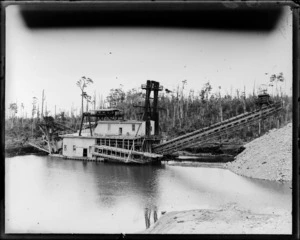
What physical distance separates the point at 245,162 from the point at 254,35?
1.57 meters

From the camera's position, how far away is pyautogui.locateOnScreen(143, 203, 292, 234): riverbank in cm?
348

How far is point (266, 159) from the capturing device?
12.5ft

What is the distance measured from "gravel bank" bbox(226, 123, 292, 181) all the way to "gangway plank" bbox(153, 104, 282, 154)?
263 mm

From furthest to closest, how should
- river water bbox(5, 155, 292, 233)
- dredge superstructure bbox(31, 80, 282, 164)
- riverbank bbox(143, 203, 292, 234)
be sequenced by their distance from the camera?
dredge superstructure bbox(31, 80, 282, 164) < river water bbox(5, 155, 292, 233) < riverbank bbox(143, 203, 292, 234)

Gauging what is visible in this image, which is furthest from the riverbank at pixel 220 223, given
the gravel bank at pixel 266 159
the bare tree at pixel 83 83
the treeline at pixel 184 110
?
the bare tree at pixel 83 83

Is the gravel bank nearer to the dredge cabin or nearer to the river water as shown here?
the river water

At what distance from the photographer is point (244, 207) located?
3689mm

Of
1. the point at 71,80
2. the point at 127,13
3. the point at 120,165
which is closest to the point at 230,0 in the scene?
the point at 127,13

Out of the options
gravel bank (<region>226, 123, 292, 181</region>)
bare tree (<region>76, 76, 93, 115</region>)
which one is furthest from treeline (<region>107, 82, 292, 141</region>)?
bare tree (<region>76, 76, 93, 115</region>)

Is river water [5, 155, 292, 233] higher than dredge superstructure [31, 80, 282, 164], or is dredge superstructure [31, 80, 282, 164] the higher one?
dredge superstructure [31, 80, 282, 164]

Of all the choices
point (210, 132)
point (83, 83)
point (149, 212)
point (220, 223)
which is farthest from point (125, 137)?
point (220, 223)

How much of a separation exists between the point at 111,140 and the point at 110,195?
706 millimetres

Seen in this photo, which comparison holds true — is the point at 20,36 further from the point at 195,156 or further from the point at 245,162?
the point at 245,162

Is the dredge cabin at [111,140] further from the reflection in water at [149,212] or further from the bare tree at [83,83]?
the reflection in water at [149,212]
